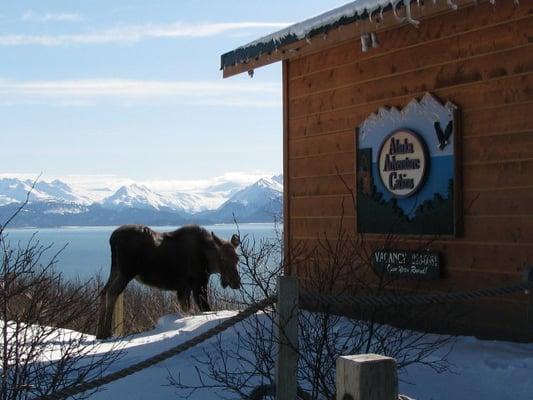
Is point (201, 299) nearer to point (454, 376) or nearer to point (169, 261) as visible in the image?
point (169, 261)

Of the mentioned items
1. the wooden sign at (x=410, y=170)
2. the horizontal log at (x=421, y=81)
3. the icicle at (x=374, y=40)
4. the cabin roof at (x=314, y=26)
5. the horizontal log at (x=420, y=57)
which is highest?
the cabin roof at (x=314, y=26)

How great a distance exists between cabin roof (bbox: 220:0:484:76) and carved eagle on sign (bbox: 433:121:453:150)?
44.8 inches

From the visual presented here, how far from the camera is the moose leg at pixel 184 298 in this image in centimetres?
1259

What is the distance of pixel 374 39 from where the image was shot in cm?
898

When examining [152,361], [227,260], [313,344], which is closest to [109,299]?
[227,260]

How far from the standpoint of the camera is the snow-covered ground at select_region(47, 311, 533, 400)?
638 centimetres

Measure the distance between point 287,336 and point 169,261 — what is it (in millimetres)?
7910

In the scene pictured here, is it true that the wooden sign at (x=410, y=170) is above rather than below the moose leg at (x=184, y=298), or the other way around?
Result: above

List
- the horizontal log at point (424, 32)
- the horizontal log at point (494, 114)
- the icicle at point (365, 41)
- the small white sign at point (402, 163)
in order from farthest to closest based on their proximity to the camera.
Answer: the icicle at point (365, 41), the small white sign at point (402, 163), the horizontal log at point (424, 32), the horizontal log at point (494, 114)

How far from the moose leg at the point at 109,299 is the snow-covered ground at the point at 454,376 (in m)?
3.36

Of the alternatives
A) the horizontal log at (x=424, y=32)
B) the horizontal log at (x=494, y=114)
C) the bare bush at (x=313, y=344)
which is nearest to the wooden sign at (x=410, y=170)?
the horizontal log at (x=494, y=114)

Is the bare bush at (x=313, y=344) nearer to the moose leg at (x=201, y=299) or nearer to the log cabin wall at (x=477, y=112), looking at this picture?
the log cabin wall at (x=477, y=112)

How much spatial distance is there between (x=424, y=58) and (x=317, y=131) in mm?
2180

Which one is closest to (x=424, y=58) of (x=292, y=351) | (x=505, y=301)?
(x=505, y=301)
